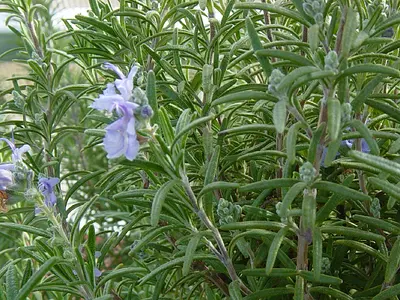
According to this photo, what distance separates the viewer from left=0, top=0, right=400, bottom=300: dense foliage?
0.68 meters

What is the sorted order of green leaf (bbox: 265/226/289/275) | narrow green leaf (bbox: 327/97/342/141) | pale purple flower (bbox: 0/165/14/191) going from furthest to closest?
pale purple flower (bbox: 0/165/14/191) < green leaf (bbox: 265/226/289/275) < narrow green leaf (bbox: 327/97/342/141)

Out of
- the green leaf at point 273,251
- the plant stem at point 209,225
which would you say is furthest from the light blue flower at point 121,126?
the green leaf at point 273,251

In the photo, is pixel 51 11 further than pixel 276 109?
Yes

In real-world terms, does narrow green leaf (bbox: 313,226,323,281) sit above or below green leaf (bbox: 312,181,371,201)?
below

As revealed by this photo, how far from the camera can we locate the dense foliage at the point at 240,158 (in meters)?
0.68

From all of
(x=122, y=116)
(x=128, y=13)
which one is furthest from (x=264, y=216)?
(x=128, y=13)

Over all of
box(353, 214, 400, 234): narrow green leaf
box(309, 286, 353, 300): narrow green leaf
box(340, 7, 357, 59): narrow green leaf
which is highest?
box(340, 7, 357, 59): narrow green leaf

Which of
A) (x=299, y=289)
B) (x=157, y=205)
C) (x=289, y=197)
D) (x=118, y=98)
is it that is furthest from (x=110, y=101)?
(x=299, y=289)

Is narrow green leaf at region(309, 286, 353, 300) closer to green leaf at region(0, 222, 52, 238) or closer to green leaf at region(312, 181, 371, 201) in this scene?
green leaf at region(312, 181, 371, 201)

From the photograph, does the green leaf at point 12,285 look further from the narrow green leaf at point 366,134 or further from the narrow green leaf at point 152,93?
the narrow green leaf at point 366,134

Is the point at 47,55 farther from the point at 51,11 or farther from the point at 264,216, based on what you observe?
the point at 51,11

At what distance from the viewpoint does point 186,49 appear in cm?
95

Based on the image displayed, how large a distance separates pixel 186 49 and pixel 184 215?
28 centimetres

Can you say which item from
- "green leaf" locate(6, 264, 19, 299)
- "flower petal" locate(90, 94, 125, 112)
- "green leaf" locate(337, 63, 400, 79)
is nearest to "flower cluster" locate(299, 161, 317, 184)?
"green leaf" locate(337, 63, 400, 79)
